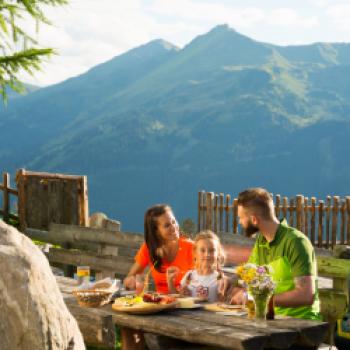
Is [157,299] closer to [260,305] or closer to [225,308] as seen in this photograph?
[225,308]

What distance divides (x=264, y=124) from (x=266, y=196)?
161088mm

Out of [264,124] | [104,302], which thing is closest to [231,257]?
[104,302]

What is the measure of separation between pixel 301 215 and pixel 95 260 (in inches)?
520

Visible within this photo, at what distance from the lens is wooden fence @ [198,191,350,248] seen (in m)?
20.2

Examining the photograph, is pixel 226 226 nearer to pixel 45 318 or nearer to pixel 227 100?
pixel 45 318

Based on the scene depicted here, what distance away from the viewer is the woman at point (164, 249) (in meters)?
5.58

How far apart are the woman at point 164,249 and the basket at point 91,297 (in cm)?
68

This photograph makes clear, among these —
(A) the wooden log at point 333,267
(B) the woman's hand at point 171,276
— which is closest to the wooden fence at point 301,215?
(A) the wooden log at point 333,267

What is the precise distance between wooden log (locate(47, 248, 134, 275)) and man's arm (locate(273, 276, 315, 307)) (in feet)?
9.60

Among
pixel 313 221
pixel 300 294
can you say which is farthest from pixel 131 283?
pixel 313 221

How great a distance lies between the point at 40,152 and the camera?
184000 millimetres

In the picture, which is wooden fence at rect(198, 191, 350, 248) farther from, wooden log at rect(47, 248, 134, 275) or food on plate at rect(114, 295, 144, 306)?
food on plate at rect(114, 295, 144, 306)

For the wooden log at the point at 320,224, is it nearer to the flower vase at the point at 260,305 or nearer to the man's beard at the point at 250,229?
the man's beard at the point at 250,229

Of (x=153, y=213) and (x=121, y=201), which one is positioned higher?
(x=153, y=213)
